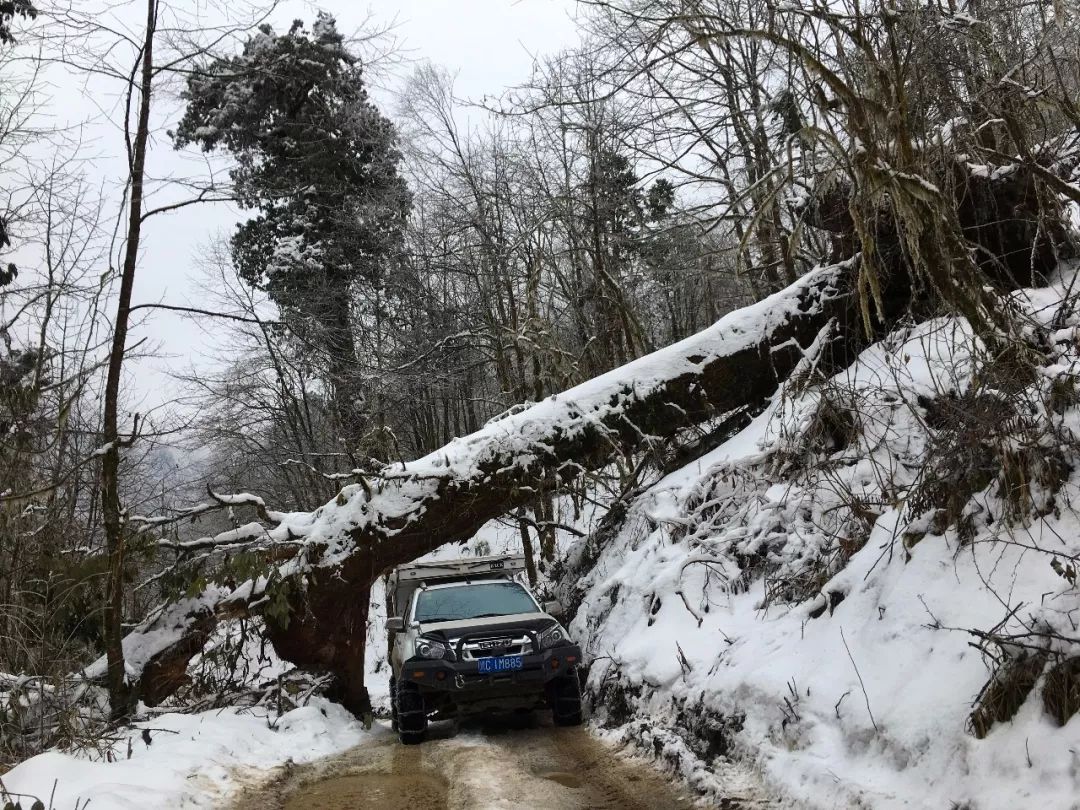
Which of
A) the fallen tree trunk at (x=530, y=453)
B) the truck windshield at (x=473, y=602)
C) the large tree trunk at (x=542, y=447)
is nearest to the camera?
the truck windshield at (x=473, y=602)

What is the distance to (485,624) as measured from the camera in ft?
26.7

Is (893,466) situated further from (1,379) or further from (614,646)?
(1,379)

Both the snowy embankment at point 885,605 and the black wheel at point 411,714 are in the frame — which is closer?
the snowy embankment at point 885,605

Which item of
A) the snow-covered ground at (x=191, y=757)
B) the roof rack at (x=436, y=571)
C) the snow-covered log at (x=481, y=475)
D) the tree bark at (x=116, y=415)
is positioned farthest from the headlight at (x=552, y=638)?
the tree bark at (x=116, y=415)

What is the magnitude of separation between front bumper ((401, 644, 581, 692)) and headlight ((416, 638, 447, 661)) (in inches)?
2.3

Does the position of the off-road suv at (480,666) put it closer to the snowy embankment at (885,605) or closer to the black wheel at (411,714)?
the black wheel at (411,714)

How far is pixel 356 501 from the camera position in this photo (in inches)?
384

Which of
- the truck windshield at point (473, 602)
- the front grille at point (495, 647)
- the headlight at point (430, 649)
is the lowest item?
the front grille at point (495, 647)

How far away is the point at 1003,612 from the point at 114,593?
299 inches

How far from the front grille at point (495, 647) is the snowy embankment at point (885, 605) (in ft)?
3.32

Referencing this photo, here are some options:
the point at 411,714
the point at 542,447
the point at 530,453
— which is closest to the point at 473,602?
the point at 411,714

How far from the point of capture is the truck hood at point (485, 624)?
7.97 m

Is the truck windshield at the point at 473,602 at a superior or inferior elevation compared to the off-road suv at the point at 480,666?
superior

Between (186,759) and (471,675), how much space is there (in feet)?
8.37
